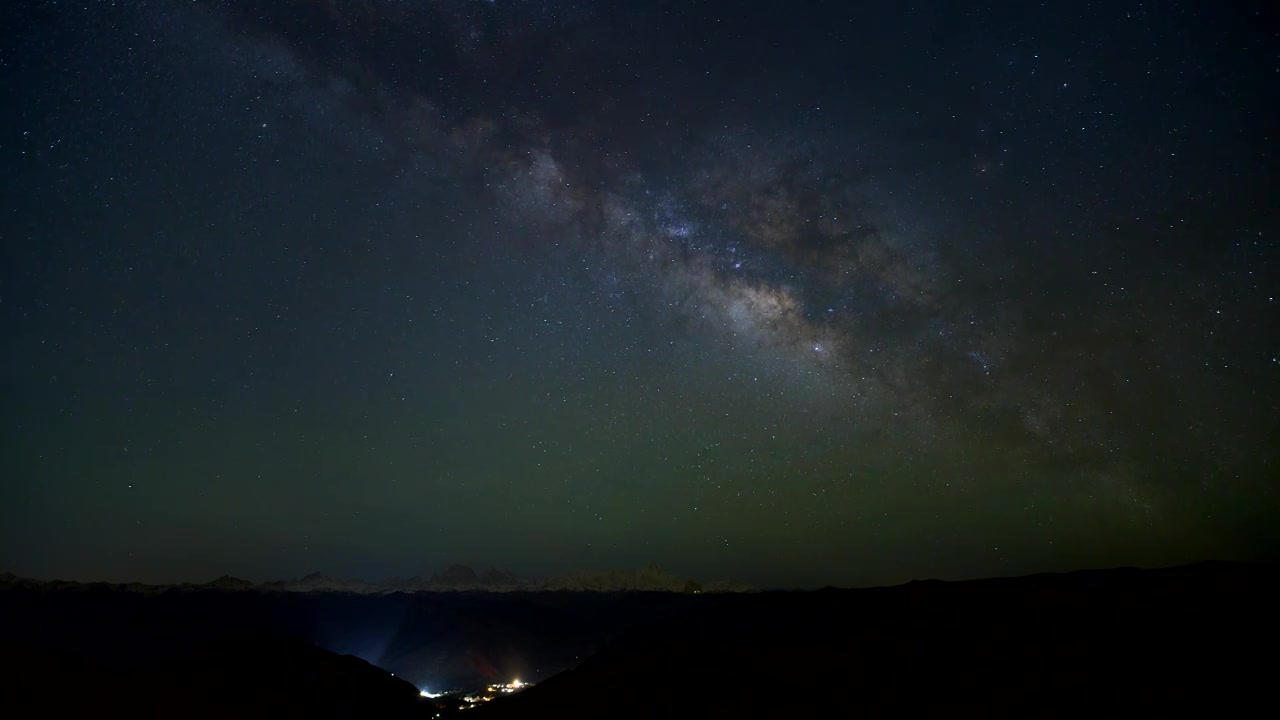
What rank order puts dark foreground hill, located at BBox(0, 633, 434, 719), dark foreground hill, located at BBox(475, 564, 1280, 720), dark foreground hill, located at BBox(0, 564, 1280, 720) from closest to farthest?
dark foreground hill, located at BBox(475, 564, 1280, 720)
dark foreground hill, located at BBox(0, 564, 1280, 720)
dark foreground hill, located at BBox(0, 633, 434, 719)

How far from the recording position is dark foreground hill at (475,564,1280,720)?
2094cm

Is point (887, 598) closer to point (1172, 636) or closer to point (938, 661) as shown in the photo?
point (938, 661)

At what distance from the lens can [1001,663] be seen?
24625 millimetres

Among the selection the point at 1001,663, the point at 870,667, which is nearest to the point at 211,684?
the point at 870,667

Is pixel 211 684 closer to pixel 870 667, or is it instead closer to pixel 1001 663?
pixel 870 667

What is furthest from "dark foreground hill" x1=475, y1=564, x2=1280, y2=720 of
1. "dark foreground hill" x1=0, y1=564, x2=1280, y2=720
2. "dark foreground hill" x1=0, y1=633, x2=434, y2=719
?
"dark foreground hill" x1=0, y1=633, x2=434, y2=719

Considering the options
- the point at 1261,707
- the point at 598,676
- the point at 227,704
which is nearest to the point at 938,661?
the point at 1261,707

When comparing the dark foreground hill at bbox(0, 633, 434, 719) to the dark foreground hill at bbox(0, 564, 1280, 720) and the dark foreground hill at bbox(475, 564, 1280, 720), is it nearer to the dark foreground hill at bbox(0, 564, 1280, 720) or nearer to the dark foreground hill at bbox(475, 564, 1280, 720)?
the dark foreground hill at bbox(0, 564, 1280, 720)

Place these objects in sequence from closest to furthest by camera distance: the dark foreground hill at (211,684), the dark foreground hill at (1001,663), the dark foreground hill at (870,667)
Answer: the dark foreground hill at (1001,663) → the dark foreground hill at (870,667) → the dark foreground hill at (211,684)

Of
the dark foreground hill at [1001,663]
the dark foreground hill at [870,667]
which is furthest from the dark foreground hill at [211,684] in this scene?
the dark foreground hill at [1001,663]

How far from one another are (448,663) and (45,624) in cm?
6915

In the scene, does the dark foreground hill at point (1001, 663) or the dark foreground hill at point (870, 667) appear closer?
the dark foreground hill at point (1001, 663)

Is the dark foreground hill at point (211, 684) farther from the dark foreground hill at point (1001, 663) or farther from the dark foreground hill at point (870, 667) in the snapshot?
the dark foreground hill at point (1001, 663)

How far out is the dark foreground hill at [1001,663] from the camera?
68.7 feet
